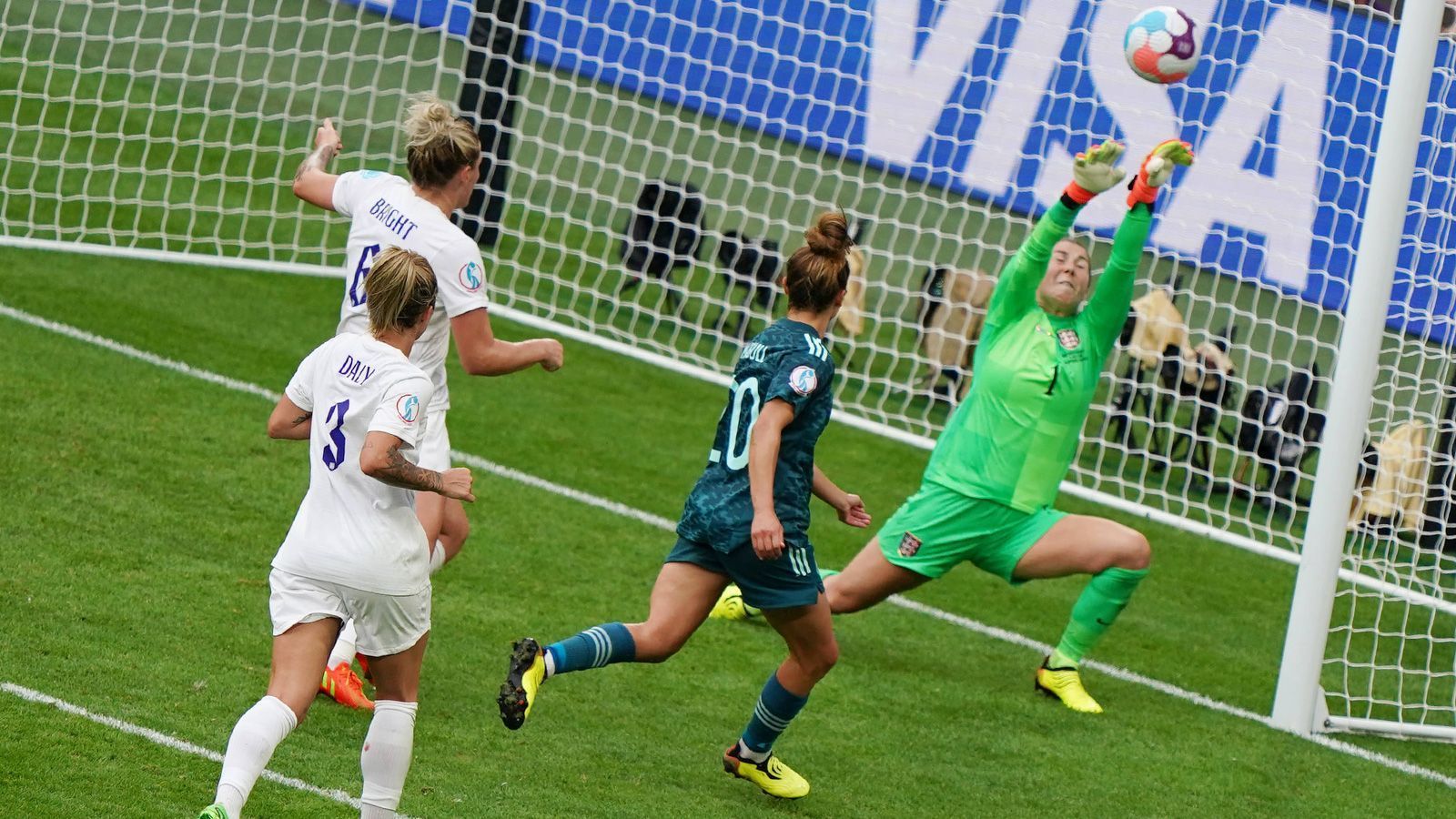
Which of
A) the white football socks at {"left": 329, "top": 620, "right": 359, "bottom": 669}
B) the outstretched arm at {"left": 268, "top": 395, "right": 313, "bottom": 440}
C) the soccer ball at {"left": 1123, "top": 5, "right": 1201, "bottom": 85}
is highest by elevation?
the soccer ball at {"left": 1123, "top": 5, "right": 1201, "bottom": 85}

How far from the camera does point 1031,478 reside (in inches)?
257

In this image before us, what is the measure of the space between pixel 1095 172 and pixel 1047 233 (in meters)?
0.29

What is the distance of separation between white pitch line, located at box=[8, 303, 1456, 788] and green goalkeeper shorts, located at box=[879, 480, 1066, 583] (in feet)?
3.24

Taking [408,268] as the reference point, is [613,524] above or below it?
below

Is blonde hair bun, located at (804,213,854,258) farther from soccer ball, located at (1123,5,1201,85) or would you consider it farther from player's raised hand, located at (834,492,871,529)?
soccer ball, located at (1123,5,1201,85)

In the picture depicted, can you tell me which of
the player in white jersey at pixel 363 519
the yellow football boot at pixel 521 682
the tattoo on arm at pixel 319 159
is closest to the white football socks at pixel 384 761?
the player in white jersey at pixel 363 519

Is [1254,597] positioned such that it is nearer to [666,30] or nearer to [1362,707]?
[1362,707]

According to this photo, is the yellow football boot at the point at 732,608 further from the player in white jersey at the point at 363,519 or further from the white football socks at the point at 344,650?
the player in white jersey at the point at 363,519

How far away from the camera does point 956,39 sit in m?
10.6

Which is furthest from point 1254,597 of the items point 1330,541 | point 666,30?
point 666,30

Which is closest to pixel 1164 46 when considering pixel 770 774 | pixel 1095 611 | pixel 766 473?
pixel 1095 611

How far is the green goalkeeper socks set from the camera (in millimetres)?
6559

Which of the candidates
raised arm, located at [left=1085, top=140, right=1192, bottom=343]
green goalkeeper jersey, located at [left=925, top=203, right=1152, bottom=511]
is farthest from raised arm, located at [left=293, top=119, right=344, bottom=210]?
raised arm, located at [left=1085, top=140, right=1192, bottom=343]

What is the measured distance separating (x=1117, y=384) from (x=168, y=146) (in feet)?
22.8
